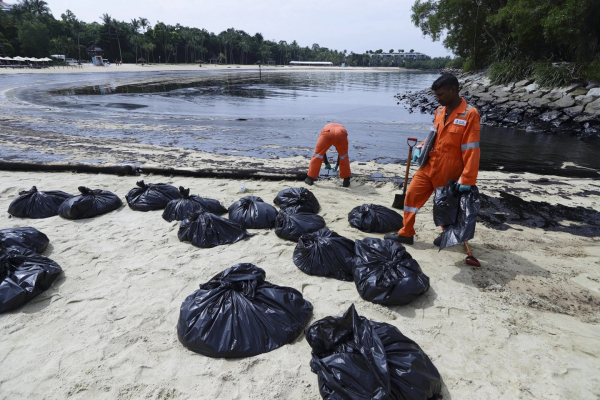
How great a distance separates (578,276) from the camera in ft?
10.3

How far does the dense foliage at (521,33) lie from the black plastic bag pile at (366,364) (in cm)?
1698

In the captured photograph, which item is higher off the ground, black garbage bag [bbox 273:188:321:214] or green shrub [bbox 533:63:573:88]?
green shrub [bbox 533:63:573:88]

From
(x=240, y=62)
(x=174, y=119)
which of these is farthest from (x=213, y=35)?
(x=174, y=119)

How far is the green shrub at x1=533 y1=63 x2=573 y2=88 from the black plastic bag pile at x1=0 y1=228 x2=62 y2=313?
1879 centimetres

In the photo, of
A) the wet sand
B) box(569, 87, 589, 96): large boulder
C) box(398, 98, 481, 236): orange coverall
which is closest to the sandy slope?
the wet sand

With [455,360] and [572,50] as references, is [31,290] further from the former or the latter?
[572,50]

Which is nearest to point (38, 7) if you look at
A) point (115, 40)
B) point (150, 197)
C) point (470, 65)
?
point (115, 40)

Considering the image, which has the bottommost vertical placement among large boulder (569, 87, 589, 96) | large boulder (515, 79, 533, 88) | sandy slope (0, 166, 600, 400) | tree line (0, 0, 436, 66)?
sandy slope (0, 166, 600, 400)

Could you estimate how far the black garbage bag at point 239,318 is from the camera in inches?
85.6

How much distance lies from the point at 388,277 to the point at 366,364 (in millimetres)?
1066

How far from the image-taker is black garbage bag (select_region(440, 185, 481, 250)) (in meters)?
3.10

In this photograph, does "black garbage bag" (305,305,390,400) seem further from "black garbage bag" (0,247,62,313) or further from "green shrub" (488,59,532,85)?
"green shrub" (488,59,532,85)

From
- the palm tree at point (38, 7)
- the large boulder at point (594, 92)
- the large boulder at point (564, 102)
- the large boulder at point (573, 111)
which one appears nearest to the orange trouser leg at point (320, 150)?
the large boulder at point (573, 111)

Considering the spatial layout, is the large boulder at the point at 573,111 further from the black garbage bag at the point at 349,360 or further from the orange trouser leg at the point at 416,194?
the black garbage bag at the point at 349,360
